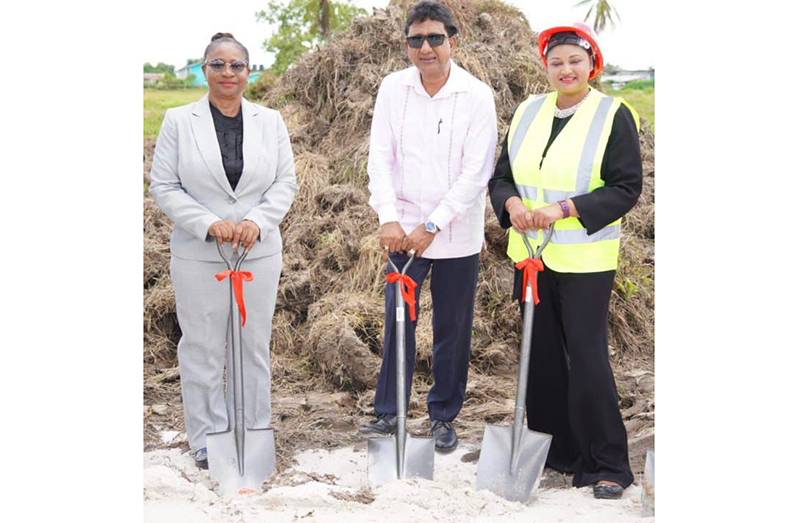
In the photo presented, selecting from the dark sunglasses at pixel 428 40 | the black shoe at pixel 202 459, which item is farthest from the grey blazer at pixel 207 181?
the black shoe at pixel 202 459

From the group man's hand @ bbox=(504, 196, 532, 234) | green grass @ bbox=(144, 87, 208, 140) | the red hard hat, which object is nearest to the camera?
the red hard hat

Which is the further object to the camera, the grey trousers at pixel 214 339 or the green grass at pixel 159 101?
the green grass at pixel 159 101

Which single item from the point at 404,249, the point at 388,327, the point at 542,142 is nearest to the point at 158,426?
the point at 388,327

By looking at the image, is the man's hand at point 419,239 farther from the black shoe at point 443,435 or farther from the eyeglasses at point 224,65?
the eyeglasses at point 224,65

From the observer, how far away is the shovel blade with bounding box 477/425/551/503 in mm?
3217

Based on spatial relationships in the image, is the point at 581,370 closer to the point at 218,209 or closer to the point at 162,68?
the point at 218,209

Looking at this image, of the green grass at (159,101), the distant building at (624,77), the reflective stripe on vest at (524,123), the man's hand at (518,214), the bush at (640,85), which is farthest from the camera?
the bush at (640,85)

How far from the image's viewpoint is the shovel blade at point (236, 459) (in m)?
3.31

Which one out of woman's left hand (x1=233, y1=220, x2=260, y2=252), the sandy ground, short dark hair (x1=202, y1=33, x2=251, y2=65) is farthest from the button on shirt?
the sandy ground

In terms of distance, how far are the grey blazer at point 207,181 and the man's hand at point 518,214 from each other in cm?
93

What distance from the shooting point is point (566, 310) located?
127 inches

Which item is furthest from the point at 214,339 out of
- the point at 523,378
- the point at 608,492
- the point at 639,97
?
the point at 639,97

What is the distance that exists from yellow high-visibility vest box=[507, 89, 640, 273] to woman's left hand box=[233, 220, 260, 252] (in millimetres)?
1048

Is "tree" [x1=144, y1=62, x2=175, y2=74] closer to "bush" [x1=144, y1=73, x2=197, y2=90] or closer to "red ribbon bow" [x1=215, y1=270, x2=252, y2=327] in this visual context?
"bush" [x1=144, y1=73, x2=197, y2=90]
